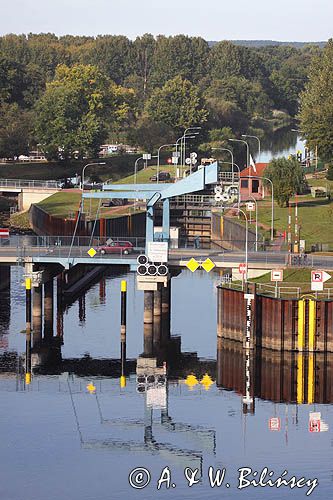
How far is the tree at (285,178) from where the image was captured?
174625mm

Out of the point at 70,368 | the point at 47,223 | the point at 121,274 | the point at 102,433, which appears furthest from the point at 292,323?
the point at 47,223

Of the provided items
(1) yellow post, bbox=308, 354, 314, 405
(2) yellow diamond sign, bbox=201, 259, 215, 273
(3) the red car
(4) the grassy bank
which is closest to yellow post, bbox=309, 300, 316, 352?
(1) yellow post, bbox=308, 354, 314, 405

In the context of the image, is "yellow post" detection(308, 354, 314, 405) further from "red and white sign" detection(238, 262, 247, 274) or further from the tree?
the tree

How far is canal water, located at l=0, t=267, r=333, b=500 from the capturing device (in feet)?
244

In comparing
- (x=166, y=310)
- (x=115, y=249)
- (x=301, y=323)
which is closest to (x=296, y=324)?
(x=301, y=323)

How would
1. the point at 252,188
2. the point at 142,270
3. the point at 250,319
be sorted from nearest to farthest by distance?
the point at 250,319 < the point at 142,270 < the point at 252,188

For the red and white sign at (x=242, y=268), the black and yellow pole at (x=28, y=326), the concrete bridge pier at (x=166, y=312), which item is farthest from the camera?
the concrete bridge pier at (x=166, y=312)

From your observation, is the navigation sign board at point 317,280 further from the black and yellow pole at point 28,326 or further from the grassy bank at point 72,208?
the grassy bank at point 72,208

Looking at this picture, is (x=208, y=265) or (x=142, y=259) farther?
(x=142, y=259)

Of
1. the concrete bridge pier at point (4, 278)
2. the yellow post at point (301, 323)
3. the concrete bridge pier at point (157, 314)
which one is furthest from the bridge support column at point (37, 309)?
the yellow post at point (301, 323)

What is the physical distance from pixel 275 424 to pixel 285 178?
93.3 meters

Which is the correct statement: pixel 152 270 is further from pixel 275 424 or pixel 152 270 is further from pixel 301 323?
pixel 275 424

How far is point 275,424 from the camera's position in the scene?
85.4 meters

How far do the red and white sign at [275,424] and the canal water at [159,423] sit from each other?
2.5 inches
